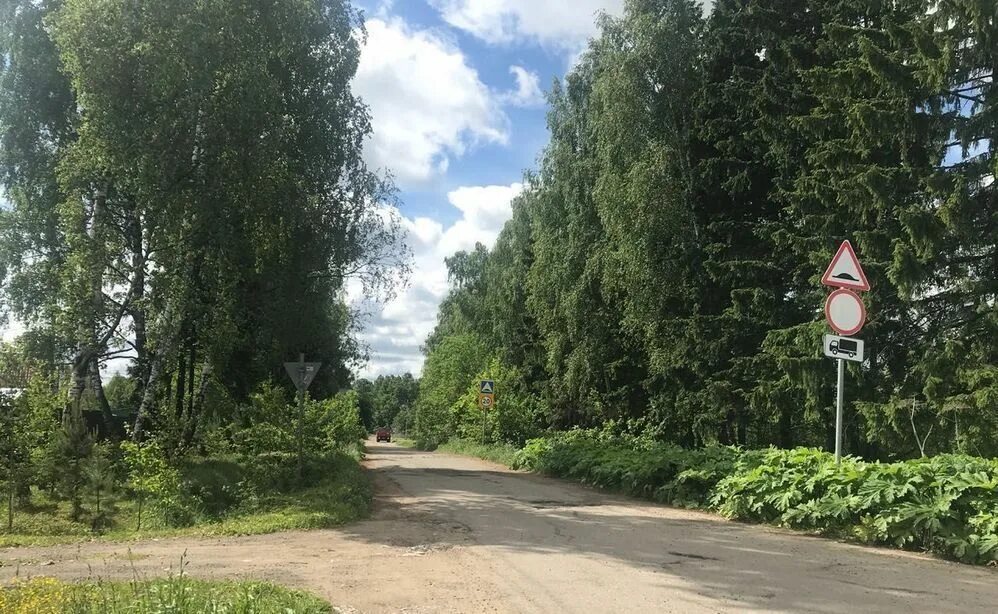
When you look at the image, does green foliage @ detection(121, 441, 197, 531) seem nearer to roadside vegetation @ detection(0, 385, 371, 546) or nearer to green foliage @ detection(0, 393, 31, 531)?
roadside vegetation @ detection(0, 385, 371, 546)

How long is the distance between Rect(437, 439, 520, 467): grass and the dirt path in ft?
50.5

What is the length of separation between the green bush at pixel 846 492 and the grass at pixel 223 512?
20.4 feet

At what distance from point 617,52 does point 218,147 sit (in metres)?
13.9

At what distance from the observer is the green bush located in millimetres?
7868

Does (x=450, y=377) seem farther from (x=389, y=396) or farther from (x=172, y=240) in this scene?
(x=389, y=396)

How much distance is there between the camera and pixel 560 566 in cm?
771

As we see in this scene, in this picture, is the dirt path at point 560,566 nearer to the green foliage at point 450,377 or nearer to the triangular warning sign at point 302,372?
the triangular warning sign at point 302,372

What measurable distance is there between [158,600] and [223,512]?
855 centimetres

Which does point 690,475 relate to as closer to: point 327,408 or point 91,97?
point 91,97

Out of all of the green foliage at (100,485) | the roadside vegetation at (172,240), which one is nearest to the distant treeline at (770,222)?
the roadside vegetation at (172,240)

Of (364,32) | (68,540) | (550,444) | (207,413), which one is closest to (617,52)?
(364,32)

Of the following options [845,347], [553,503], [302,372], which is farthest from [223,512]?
[845,347]

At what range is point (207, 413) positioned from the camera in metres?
19.4

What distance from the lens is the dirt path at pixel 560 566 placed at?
6.23 metres
